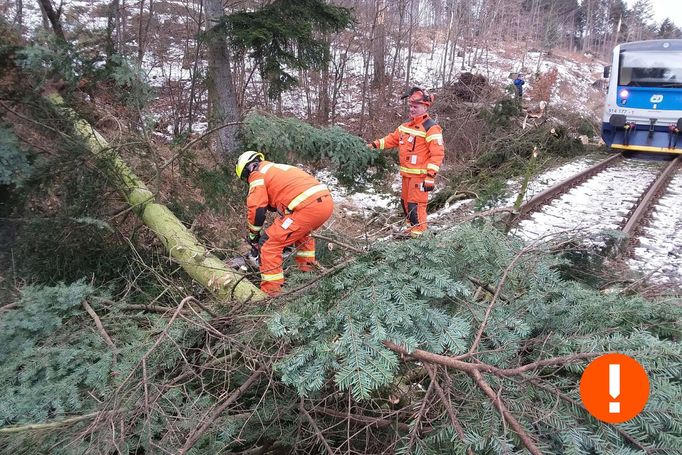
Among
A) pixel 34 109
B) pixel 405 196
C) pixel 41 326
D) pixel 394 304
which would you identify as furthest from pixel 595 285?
pixel 34 109

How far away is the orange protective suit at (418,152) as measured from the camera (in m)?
5.61

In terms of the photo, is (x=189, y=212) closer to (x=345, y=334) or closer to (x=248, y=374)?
(x=248, y=374)

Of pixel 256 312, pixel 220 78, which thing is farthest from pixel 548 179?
pixel 256 312

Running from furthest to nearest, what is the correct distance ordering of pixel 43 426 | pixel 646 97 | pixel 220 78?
pixel 646 97
pixel 220 78
pixel 43 426

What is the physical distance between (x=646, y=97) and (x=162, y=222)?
12024 millimetres

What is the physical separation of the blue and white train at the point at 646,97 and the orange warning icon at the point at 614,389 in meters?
11.7

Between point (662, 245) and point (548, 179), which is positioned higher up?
point (548, 179)

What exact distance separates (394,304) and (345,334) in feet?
0.97

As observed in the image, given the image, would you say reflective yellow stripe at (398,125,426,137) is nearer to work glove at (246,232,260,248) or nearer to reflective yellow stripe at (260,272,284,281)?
work glove at (246,232,260,248)

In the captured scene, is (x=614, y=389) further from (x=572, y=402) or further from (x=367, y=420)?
(x=367, y=420)

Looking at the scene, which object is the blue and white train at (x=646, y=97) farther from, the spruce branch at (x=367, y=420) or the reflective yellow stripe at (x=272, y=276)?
the spruce branch at (x=367, y=420)

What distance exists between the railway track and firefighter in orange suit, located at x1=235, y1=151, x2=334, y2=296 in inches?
89.0

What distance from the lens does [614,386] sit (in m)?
1.46

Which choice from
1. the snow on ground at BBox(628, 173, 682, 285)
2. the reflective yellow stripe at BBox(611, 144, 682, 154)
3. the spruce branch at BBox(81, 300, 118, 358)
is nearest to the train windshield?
the reflective yellow stripe at BBox(611, 144, 682, 154)
